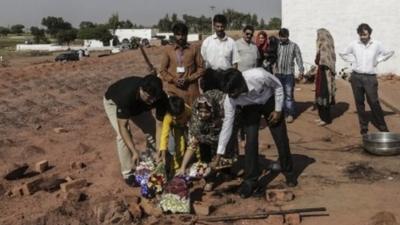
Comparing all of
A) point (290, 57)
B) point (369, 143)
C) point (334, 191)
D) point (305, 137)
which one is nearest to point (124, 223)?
point (334, 191)

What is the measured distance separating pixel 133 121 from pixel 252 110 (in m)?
1.31

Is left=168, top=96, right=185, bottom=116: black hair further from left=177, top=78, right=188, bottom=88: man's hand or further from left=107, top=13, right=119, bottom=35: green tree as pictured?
left=107, top=13, right=119, bottom=35: green tree

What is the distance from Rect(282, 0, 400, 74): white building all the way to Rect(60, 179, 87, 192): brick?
10429mm

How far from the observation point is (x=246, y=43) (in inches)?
331

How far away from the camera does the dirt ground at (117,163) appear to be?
5555 millimetres

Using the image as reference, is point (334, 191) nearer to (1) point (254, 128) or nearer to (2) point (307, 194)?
(2) point (307, 194)

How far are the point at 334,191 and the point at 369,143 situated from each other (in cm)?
173

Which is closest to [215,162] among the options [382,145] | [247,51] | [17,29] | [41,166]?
[41,166]

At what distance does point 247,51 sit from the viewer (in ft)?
27.5

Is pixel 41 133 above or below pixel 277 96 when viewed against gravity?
below

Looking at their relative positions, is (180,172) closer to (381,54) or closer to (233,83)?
(233,83)

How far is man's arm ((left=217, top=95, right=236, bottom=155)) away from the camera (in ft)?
18.1

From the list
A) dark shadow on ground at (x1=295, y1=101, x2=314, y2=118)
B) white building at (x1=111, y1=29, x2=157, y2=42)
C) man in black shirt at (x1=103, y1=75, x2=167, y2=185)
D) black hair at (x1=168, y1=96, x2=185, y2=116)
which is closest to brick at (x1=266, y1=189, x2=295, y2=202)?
black hair at (x1=168, y1=96, x2=185, y2=116)

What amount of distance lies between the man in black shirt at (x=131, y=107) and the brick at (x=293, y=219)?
1.53 meters
